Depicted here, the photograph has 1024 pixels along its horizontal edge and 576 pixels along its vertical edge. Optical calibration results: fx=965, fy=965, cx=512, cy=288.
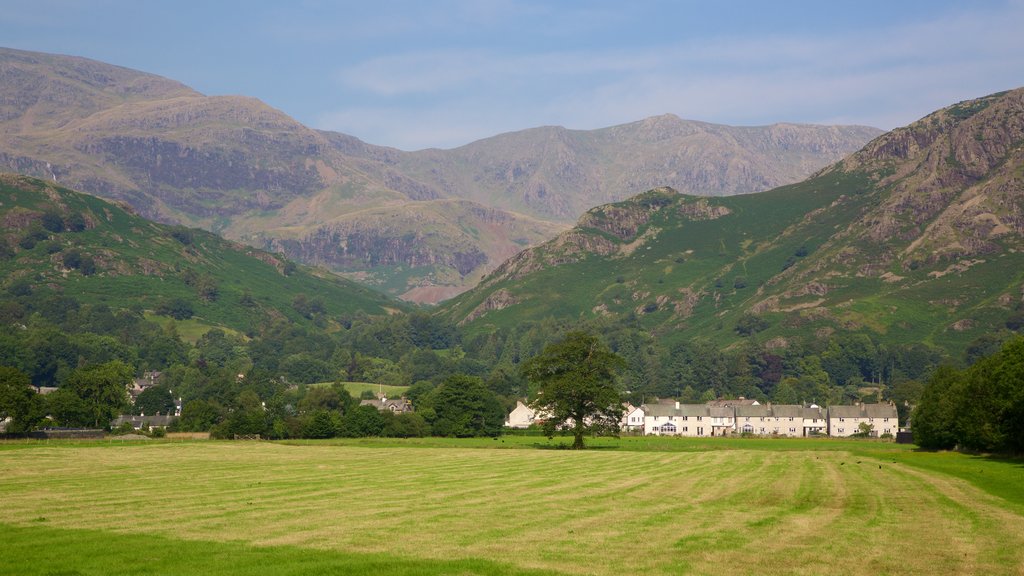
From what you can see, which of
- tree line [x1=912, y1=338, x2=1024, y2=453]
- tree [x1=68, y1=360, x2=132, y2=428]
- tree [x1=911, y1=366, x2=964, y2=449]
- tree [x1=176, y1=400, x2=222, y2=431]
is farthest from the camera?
tree [x1=176, y1=400, x2=222, y2=431]

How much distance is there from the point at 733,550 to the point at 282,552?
15956mm

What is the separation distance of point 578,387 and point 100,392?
87404mm

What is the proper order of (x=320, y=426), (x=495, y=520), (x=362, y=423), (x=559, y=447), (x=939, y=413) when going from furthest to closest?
(x=362, y=423)
(x=320, y=426)
(x=559, y=447)
(x=939, y=413)
(x=495, y=520)

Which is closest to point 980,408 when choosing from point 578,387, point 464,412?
point 578,387

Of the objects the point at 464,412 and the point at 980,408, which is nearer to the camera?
the point at 980,408

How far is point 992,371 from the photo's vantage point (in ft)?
332

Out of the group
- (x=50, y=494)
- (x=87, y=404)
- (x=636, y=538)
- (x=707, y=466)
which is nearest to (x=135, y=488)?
(x=50, y=494)

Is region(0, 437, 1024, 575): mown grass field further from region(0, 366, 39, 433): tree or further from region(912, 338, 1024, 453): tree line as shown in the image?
region(0, 366, 39, 433): tree

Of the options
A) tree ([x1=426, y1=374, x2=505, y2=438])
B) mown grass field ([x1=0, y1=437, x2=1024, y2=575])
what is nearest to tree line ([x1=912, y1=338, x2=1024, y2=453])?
mown grass field ([x1=0, y1=437, x2=1024, y2=575])

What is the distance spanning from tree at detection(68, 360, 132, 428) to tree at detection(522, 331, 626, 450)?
76.0 metres

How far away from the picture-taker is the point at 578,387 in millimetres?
120125

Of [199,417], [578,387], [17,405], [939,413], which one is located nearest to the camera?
[939,413]

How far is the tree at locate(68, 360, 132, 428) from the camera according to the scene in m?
157

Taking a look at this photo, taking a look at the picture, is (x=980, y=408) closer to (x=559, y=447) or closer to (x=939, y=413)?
(x=939, y=413)
